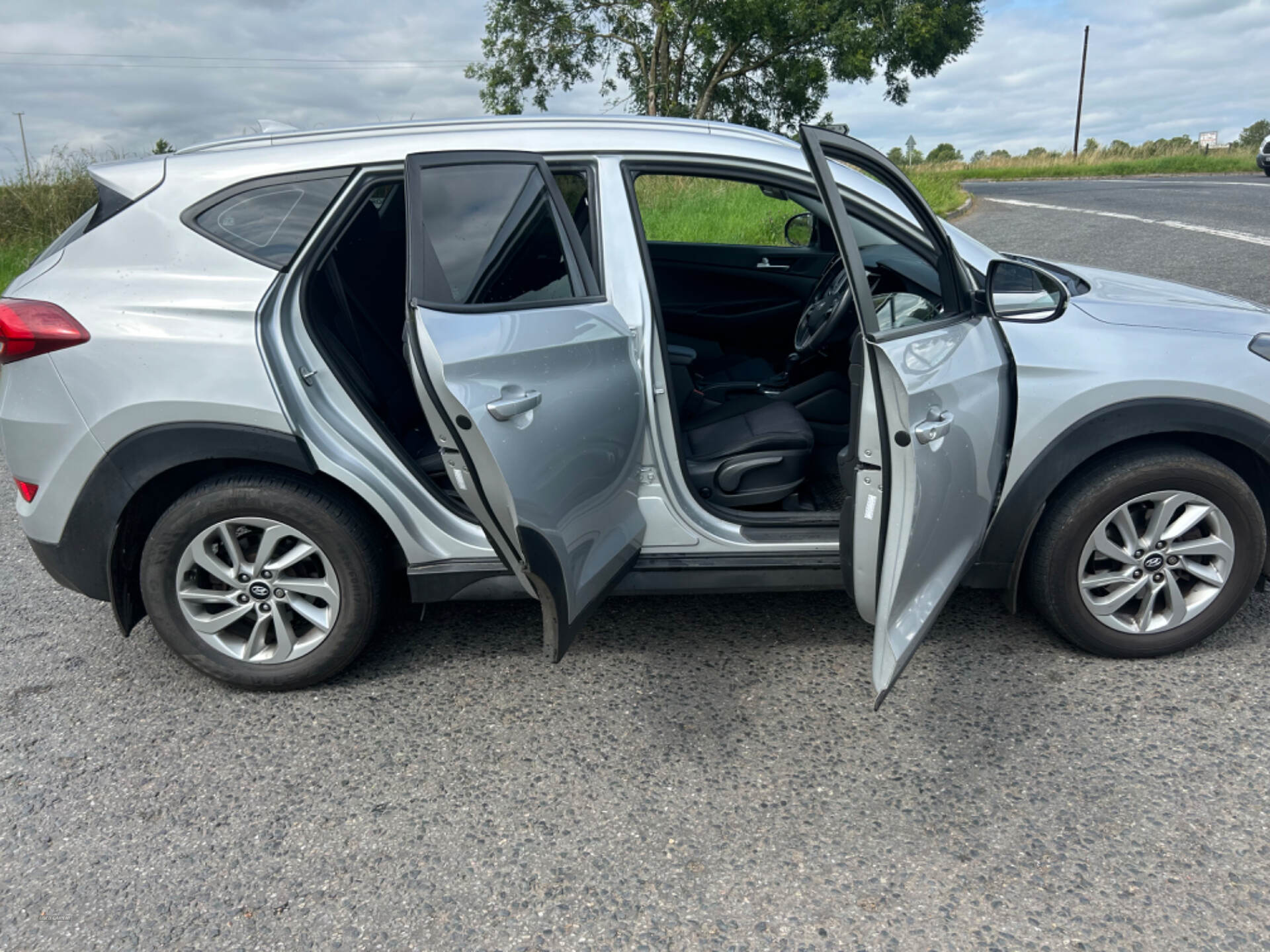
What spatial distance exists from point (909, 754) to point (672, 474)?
3.38 ft

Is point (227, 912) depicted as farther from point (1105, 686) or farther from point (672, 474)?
point (1105, 686)

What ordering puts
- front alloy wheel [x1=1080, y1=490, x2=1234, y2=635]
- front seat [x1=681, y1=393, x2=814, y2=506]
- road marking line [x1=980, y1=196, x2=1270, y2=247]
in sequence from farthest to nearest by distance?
road marking line [x1=980, y1=196, x2=1270, y2=247] → front seat [x1=681, y1=393, x2=814, y2=506] → front alloy wheel [x1=1080, y1=490, x2=1234, y2=635]

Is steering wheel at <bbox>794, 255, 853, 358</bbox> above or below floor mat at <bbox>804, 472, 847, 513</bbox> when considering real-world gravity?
above

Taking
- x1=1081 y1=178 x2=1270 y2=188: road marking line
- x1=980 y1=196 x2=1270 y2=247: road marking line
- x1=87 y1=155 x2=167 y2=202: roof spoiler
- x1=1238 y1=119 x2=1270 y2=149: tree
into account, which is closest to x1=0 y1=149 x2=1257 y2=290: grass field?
x1=980 y1=196 x2=1270 y2=247: road marking line

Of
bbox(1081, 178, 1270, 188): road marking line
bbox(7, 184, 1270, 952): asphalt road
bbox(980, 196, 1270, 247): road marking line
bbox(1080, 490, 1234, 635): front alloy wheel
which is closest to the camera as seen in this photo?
bbox(7, 184, 1270, 952): asphalt road

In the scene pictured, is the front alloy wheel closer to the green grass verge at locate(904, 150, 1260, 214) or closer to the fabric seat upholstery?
the fabric seat upholstery

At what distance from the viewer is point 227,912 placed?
2137mm

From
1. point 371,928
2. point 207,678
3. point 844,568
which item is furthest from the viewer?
point 207,678

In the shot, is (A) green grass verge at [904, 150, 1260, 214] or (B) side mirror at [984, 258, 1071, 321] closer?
(B) side mirror at [984, 258, 1071, 321]

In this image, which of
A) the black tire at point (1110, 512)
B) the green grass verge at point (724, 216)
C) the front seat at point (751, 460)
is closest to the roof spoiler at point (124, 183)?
the front seat at point (751, 460)

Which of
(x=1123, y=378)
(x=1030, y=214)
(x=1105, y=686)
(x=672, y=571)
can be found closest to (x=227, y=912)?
(x=672, y=571)

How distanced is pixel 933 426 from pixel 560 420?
946 mm

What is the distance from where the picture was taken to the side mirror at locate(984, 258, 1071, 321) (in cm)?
273

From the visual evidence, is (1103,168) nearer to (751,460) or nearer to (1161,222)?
(1161,222)
